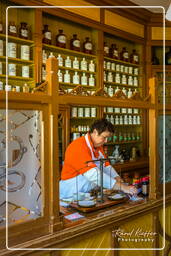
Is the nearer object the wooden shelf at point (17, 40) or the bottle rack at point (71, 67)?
the wooden shelf at point (17, 40)

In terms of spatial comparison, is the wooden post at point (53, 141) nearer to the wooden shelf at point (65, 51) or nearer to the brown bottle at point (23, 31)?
the brown bottle at point (23, 31)

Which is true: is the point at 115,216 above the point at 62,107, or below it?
below

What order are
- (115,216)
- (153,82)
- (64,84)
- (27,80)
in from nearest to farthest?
(115,216) → (153,82) → (27,80) → (64,84)

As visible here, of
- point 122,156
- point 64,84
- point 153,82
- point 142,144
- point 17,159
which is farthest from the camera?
point 142,144

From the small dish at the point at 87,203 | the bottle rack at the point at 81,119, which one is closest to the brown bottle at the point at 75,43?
the bottle rack at the point at 81,119

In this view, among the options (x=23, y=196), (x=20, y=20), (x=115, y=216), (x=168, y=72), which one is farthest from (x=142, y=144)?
(x=23, y=196)

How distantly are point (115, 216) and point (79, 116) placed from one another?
206 cm

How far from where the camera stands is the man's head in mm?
2010

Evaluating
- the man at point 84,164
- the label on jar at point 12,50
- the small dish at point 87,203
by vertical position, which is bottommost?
the small dish at point 87,203

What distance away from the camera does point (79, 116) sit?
340 cm

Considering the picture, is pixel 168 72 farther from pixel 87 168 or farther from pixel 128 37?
pixel 87 168

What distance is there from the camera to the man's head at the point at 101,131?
2.01m

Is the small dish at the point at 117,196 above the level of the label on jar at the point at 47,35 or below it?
below

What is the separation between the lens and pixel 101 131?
201 centimetres
